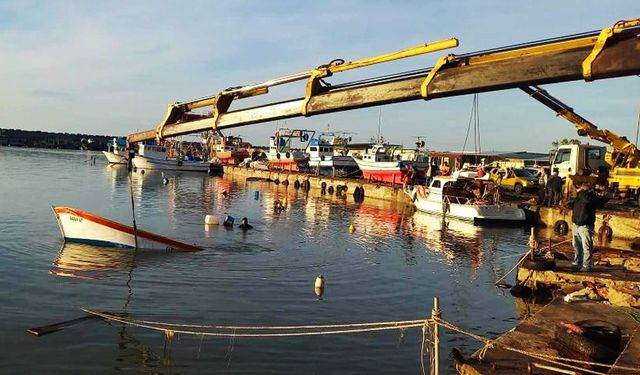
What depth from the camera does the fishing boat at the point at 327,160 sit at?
203 ft

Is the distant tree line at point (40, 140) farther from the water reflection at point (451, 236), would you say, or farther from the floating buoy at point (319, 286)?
the floating buoy at point (319, 286)

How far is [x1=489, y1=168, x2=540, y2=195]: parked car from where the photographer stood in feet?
132

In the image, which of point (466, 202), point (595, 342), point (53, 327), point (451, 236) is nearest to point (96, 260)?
point (53, 327)

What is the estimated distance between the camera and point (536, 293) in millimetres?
14281

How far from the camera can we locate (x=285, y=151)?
249 ft

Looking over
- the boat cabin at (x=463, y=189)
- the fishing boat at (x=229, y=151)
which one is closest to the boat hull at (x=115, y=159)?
the fishing boat at (x=229, y=151)

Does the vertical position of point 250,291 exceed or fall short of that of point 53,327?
it falls short

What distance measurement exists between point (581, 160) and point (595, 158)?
119cm

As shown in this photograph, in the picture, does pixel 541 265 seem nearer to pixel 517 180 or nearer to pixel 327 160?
pixel 517 180

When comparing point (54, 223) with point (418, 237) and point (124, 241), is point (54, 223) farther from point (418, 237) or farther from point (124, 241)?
point (418, 237)

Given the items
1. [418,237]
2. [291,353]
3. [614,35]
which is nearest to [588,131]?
[418,237]

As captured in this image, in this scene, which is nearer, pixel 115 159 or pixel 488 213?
pixel 488 213

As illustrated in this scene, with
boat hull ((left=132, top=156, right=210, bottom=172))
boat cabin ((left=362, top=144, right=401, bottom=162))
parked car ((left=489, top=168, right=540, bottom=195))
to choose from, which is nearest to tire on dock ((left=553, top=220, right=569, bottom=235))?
parked car ((left=489, top=168, right=540, bottom=195))

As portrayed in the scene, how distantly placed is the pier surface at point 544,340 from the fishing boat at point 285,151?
2407 inches
